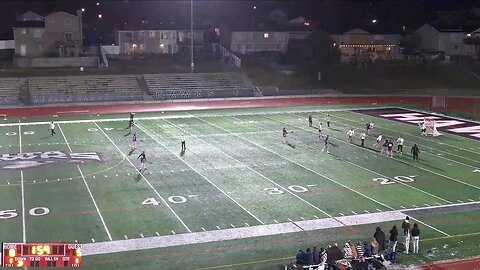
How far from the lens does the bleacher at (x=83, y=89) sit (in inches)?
2438

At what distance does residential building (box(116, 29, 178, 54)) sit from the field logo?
58005mm

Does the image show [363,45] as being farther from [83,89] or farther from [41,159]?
[41,159]

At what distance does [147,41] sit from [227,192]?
69.5 m

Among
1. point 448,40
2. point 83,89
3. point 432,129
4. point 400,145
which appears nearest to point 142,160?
point 400,145

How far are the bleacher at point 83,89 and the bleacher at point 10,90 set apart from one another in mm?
1353

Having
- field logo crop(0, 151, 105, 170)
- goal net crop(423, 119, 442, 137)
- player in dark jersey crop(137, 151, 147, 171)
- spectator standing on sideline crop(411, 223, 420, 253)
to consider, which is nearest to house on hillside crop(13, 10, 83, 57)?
field logo crop(0, 151, 105, 170)

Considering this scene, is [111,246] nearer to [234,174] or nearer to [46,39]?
[234,174]

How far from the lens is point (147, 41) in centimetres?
9325

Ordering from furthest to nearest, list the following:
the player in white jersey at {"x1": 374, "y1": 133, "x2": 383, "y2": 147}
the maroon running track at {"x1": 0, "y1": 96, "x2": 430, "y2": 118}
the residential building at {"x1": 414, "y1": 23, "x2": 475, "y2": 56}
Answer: the residential building at {"x1": 414, "y1": 23, "x2": 475, "y2": 56}
the maroon running track at {"x1": 0, "y1": 96, "x2": 430, "y2": 118}
the player in white jersey at {"x1": 374, "y1": 133, "x2": 383, "y2": 147}

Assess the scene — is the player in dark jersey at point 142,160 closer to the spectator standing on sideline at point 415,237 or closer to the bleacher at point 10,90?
the spectator standing on sideline at point 415,237

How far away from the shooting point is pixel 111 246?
66.6 feet

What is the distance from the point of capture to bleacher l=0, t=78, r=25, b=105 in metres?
59.4

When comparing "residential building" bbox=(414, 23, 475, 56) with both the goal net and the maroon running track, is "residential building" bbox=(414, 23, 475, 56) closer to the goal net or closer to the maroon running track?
the maroon running track
